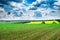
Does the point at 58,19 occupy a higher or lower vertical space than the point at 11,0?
lower

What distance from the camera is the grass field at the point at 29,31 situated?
12.1ft

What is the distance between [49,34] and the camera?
3.78 m

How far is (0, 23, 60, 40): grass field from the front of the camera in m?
3.70

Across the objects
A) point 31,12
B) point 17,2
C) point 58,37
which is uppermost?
point 17,2

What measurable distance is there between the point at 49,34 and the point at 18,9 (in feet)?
3.03

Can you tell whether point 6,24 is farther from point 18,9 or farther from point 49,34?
point 49,34

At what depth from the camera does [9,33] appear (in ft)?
12.2

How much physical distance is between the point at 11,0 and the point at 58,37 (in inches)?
54.3

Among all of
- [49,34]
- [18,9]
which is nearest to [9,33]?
[18,9]

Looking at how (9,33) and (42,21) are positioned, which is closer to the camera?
(9,33)

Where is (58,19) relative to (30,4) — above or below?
below

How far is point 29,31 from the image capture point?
12.5 ft

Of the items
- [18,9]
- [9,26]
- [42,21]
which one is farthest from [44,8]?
[9,26]

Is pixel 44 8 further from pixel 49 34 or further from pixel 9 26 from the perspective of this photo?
pixel 9 26
